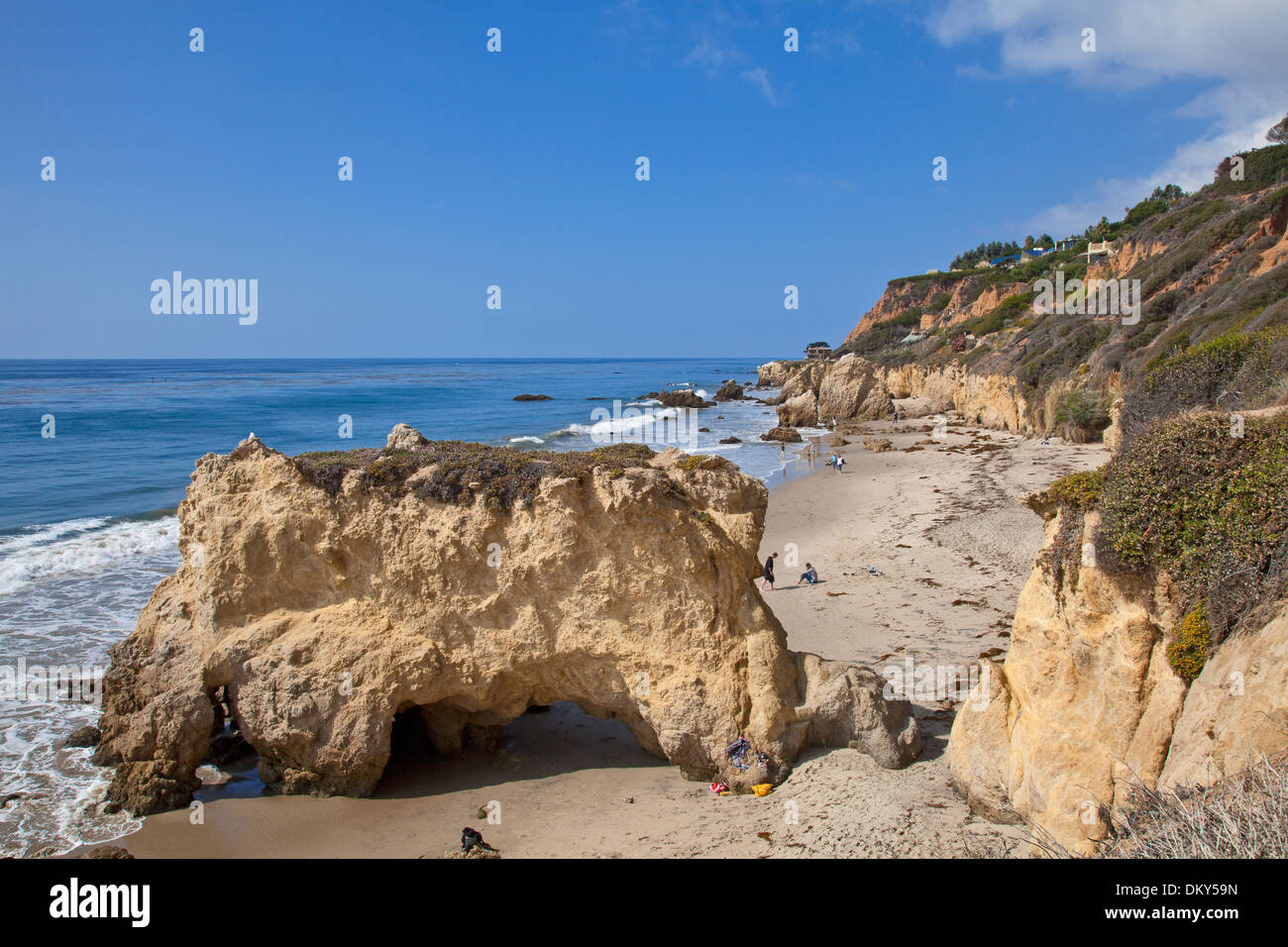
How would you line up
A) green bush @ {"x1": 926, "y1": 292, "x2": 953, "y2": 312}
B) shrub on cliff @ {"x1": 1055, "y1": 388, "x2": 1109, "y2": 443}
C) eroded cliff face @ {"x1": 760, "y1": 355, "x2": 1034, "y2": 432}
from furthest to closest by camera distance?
green bush @ {"x1": 926, "y1": 292, "x2": 953, "y2": 312} → eroded cliff face @ {"x1": 760, "y1": 355, "x2": 1034, "y2": 432} → shrub on cliff @ {"x1": 1055, "y1": 388, "x2": 1109, "y2": 443}

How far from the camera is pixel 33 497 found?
1200 inches

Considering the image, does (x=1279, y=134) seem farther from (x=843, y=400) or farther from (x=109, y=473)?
Result: (x=109, y=473)

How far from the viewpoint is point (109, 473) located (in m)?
36.3

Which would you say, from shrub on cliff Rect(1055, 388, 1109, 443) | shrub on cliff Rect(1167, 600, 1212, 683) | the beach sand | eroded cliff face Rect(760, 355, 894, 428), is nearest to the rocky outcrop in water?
eroded cliff face Rect(760, 355, 894, 428)

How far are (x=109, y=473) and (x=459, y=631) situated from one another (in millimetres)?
34267

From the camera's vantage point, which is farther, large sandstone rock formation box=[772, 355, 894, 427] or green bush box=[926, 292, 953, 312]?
green bush box=[926, 292, 953, 312]

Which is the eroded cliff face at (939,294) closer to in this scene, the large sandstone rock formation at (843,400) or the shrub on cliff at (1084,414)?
the large sandstone rock formation at (843,400)

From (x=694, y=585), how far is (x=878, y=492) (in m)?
23.1

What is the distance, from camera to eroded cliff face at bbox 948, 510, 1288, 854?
6.19m

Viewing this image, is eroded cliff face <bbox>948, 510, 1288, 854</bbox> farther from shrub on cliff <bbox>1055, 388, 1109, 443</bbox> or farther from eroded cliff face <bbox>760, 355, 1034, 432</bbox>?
eroded cliff face <bbox>760, 355, 1034, 432</bbox>

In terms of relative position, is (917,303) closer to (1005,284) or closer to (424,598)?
(1005,284)

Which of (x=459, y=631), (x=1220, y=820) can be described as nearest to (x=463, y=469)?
(x=459, y=631)

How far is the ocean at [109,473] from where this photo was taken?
1196cm

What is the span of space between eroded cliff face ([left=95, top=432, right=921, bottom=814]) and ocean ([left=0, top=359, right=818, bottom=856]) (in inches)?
53.9
